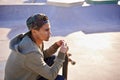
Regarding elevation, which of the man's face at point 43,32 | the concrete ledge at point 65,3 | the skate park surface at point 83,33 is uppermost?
the man's face at point 43,32

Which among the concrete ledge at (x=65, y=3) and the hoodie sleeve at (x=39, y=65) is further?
the concrete ledge at (x=65, y=3)

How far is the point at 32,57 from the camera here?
279 centimetres

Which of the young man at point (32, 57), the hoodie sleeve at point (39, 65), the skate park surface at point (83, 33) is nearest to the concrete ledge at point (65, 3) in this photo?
the skate park surface at point (83, 33)

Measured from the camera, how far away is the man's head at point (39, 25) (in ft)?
9.37

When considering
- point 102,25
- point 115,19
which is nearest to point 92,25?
point 102,25

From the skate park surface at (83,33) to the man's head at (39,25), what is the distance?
238cm

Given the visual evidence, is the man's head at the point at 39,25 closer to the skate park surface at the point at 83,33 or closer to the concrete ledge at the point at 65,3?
the skate park surface at the point at 83,33

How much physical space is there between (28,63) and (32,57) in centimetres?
10

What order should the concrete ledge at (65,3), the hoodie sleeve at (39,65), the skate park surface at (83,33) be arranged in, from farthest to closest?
the concrete ledge at (65,3) < the skate park surface at (83,33) < the hoodie sleeve at (39,65)

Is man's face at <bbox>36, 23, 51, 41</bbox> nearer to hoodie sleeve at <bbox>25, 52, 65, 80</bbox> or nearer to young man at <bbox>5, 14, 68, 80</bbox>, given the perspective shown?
young man at <bbox>5, 14, 68, 80</bbox>

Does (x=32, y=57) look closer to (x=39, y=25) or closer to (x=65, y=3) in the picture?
(x=39, y=25)

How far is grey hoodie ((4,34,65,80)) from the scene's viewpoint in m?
2.80

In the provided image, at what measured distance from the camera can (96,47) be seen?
695 cm

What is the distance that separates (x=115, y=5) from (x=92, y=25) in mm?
1768
